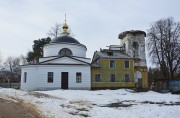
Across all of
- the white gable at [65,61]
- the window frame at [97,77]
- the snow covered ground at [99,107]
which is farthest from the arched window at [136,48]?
the snow covered ground at [99,107]

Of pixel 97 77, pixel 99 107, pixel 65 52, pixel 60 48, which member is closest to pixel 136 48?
pixel 97 77

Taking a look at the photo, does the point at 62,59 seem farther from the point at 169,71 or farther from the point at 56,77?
the point at 169,71

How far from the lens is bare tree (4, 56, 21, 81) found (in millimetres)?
77431

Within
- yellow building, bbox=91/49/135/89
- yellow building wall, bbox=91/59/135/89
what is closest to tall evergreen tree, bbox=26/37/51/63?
yellow building, bbox=91/49/135/89

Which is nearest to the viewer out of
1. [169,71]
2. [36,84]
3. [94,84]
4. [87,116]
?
[87,116]

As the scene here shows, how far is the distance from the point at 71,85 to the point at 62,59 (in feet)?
13.0

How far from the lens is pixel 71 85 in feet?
121

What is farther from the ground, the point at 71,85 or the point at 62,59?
the point at 62,59

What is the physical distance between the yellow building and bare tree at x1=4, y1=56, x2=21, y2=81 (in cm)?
4173

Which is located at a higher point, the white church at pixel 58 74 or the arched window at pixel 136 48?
the arched window at pixel 136 48

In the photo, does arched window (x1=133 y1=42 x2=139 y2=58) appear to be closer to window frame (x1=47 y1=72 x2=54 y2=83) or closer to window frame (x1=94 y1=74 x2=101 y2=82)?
window frame (x1=94 y1=74 x2=101 y2=82)

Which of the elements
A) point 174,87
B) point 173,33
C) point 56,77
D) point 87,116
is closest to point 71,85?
point 56,77

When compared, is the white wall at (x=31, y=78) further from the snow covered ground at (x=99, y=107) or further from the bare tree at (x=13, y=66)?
the bare tree at (x=13, y=66)

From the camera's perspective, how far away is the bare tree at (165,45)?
128ft
